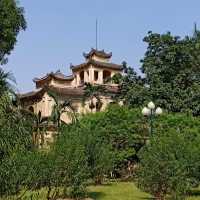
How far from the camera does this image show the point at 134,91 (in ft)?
119

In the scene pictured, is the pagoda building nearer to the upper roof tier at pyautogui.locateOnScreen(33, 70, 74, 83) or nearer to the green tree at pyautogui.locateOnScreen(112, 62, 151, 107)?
the upper roof tier at pyautogui.locateOnScreen(33, 70, 74, 83)

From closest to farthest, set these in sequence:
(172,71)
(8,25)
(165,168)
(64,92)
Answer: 1. (165,168)
2. (8,25)
3. (172,71)
4. (64,92)

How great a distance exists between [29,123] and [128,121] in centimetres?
2050

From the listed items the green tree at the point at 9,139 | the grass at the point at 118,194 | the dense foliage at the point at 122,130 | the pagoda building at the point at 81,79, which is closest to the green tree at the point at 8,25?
the dense foliage at the point at 122,130

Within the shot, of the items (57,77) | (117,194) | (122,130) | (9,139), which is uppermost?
(57,77)

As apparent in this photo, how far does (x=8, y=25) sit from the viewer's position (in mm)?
23906

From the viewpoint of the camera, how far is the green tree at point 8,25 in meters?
23.8

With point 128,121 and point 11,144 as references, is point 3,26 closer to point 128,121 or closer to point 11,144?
point 128,121

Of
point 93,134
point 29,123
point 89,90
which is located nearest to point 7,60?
point 93,134

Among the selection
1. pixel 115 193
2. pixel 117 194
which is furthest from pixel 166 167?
pixel 115 193

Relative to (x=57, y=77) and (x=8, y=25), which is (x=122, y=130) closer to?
(x=8, y=25)

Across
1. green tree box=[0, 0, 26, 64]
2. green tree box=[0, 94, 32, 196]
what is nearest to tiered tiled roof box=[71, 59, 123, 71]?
green tree box=[0, 0, 26, 64]

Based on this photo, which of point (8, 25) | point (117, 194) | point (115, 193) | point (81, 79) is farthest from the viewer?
point (81, 79)

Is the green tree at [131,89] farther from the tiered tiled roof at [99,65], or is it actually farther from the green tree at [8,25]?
the tiered tiled roof at [99,65]
